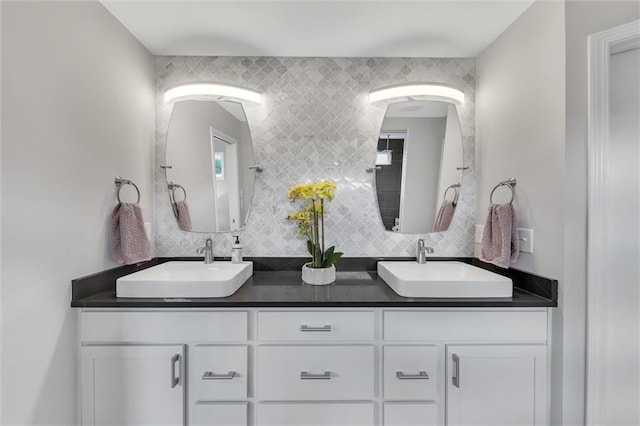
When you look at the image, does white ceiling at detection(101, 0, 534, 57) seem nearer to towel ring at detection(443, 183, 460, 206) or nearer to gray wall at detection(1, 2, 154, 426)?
gray wall at detection(1, 2, 154, 426)

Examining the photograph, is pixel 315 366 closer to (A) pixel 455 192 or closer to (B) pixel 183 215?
(B) pixel 183 215

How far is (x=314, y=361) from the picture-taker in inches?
52.0

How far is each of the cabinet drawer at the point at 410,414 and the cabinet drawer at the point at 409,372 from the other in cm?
3

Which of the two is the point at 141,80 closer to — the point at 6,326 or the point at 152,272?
the point at 152,272

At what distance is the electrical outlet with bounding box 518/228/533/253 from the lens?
145 centimetres

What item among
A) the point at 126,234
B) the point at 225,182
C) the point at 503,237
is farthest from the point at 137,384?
the point at 503,237

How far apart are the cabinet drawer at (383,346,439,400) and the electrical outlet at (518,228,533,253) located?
2.18 feet

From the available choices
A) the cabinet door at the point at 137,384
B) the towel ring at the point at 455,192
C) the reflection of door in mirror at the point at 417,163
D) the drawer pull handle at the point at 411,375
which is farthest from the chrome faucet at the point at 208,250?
the towel ring at the point at 455,192

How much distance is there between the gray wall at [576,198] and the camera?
1.21 meters

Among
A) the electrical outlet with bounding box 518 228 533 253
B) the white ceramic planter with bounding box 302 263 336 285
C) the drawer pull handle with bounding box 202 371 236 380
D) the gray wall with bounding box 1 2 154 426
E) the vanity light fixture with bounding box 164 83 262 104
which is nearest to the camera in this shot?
the gray wall with bounding box 1 2 154 426

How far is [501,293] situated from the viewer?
1.37 metres

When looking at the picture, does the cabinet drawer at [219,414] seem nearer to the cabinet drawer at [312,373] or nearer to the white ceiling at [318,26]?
the cabinet drawer at [312,373]

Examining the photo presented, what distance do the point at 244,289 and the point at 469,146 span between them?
157 cm

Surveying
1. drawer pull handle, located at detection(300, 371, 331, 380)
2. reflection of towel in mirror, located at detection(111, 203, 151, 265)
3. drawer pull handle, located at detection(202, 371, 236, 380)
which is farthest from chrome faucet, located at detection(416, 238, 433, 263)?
reflection of towel in mirror, located at detection(111, 203, 151, 265)
